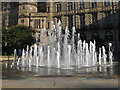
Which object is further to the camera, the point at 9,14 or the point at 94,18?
the point at 9,14

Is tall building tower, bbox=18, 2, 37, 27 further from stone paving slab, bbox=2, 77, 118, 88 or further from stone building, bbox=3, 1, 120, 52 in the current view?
stone paving slab, bbox=2, 77, 118, 88

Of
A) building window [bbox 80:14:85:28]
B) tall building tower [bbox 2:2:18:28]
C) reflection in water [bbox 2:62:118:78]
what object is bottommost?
reflection in water [bbox 2:62:118:78]

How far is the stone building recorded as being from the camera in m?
42.9

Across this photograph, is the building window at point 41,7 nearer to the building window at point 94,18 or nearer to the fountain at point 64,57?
the building window at point 94,18

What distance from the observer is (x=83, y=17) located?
45.5 meters

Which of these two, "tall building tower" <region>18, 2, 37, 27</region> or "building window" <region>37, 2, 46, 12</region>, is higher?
"building window" <region>37, 2, 46, 12</region>

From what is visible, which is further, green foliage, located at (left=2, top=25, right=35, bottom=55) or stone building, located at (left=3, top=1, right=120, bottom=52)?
stone building, located at (left=3, top=1, right=120, bottom=52)

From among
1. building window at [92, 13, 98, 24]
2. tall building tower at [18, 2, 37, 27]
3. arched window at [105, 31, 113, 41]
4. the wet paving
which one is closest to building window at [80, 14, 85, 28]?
building window at [92, 13, 98, 24]

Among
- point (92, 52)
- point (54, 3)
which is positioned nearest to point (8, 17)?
point (54, 3)

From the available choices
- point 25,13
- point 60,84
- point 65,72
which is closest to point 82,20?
point 25,13

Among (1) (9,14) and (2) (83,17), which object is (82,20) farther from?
(1) (9,14)

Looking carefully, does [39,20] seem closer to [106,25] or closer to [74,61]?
[106,25]

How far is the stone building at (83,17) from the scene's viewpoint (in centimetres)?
4291

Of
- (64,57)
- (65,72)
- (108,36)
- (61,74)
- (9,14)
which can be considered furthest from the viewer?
(9,14)
